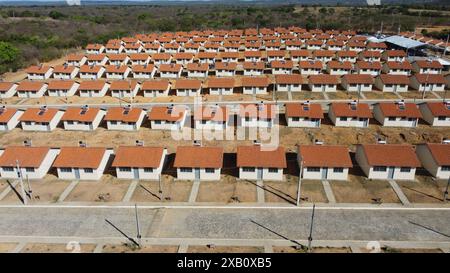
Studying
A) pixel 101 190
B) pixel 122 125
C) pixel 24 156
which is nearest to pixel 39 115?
pixel 122 125

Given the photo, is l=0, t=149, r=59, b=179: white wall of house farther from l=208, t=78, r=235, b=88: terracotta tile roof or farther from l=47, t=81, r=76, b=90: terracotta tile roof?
l=208, t=78, r=235, b=88: terracotta tile roof

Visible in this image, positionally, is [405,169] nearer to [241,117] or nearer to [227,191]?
[227,191]

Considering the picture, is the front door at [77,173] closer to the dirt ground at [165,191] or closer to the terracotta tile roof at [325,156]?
the dirt ground at [165,191]

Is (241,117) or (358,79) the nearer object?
(241,117)

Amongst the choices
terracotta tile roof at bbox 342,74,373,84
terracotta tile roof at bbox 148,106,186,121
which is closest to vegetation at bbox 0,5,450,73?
terracotta tile roof at bbox 148,106,186,121

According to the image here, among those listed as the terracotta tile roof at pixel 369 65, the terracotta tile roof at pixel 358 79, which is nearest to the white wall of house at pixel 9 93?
the terracotta tile roof at pixel 358 79

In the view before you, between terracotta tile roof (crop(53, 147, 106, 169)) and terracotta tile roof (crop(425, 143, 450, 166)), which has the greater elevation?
terracotta tile roof (crop(425, 143, 450, 166))

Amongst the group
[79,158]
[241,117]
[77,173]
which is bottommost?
[77,173]
